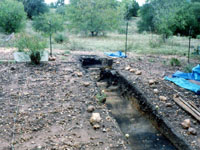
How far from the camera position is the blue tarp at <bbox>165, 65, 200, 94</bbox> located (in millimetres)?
5741

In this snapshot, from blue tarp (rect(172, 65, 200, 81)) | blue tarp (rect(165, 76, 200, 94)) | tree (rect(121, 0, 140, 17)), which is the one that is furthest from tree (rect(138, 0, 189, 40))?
tree (rect(121, 0, 140, 17))

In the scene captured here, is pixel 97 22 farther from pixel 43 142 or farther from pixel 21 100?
pixel 43 142

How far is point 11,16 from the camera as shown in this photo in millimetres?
14867

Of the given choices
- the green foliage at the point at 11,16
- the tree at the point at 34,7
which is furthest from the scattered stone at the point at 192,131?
the tree at the point at 34,7

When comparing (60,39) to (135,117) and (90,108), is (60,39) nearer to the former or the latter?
(135,117)

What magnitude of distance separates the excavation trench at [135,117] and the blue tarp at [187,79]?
1236mm

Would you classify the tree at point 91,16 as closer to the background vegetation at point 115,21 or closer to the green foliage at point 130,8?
the background vegetation at point 115,21

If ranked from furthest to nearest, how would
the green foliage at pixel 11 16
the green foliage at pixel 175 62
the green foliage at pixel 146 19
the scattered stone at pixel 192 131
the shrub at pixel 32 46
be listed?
the green foliage at pixel 146 19 → the green foliage at pixel 11 16 → the green foliage at pixel 175 62 → the shrub at pixel 32 46 → the scattered stone at pixel 192 131

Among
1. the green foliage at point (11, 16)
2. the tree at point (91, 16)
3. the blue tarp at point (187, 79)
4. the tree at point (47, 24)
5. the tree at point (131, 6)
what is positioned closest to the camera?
the blue tarp at point (187, 79)

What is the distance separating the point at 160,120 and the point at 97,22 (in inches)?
528

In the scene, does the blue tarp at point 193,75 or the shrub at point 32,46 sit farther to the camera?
the shrub at point 32,46

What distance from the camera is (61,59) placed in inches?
326

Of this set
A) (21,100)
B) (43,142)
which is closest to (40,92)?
(21,100)

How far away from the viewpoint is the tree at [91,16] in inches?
661
